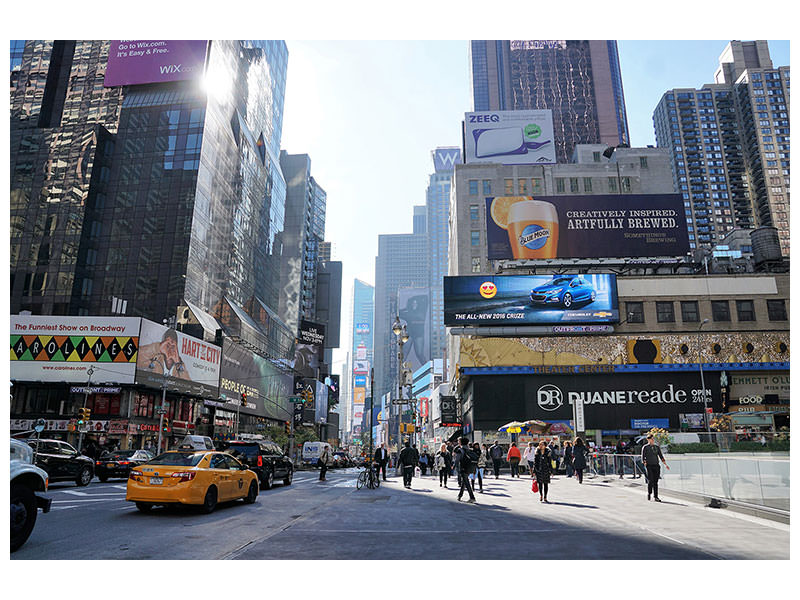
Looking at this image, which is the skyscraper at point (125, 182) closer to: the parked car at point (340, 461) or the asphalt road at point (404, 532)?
the parked car at point (340, 461)

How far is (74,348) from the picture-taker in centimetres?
4975

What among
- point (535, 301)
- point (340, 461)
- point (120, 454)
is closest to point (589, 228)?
point (535, 301)

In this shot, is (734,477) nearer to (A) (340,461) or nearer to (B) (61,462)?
(B) (61,462)

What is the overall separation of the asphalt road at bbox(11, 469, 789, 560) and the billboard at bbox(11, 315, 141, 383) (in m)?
38.4

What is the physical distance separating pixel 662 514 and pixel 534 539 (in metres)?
5.13

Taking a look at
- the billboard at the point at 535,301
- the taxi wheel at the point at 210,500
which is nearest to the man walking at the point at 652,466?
the taxi wheel at the point at 210,500

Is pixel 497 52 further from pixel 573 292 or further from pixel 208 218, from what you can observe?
pixel 573 292

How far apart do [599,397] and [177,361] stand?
41.4 meters

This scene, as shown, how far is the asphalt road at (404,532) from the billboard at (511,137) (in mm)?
75746

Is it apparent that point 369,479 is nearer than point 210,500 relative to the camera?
No

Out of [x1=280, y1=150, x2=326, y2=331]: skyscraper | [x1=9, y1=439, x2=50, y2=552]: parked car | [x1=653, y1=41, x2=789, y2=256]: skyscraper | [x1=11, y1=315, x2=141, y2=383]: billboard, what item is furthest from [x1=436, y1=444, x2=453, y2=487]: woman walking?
[x1=653, y1=41, x2=789, y2=256]: skyscraper

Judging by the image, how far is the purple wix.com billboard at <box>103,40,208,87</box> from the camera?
3243 inches

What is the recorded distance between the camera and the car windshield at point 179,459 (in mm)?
12735

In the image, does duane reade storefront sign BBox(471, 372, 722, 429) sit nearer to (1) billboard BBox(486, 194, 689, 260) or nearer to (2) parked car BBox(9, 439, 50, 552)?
(1) billboard BBox(486, 194, 689, 260)
